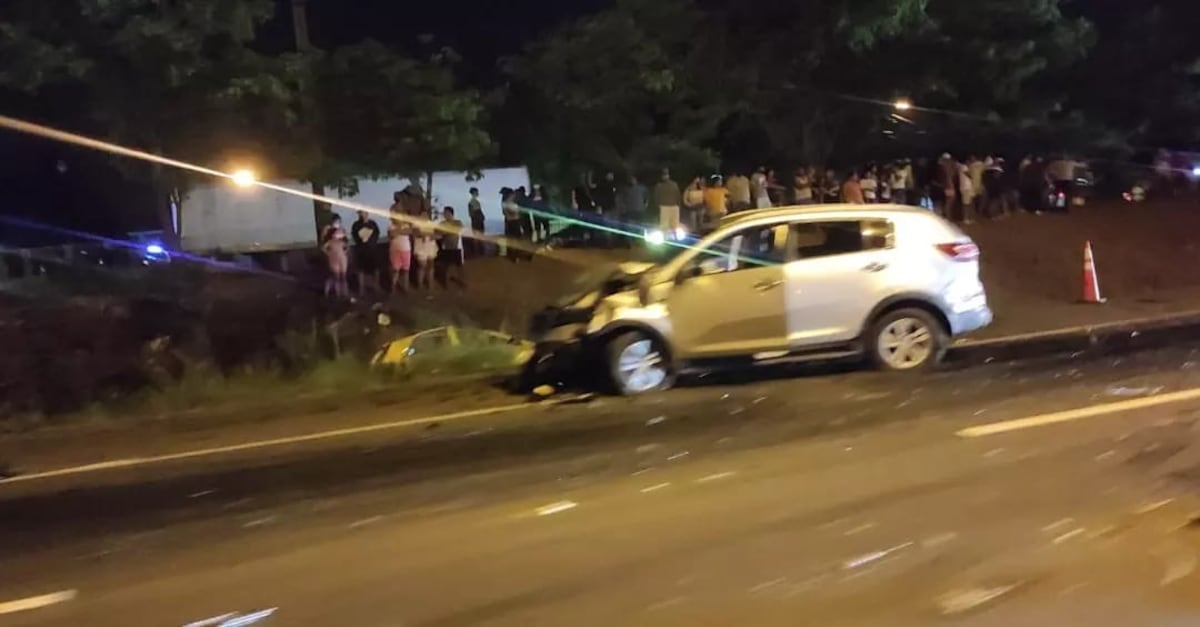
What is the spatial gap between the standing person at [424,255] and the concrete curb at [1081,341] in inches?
330

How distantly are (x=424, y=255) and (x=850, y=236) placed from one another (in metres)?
9.00

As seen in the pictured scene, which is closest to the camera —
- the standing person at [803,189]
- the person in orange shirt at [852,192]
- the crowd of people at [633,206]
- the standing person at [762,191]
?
the crowd of people at [633,206]

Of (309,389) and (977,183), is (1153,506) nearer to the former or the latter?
(309,389)

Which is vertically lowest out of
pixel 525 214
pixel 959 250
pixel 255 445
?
pixel 255 445

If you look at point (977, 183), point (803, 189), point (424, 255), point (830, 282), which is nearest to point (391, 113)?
point (424, 255)

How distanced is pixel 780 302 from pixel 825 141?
56.1 feet

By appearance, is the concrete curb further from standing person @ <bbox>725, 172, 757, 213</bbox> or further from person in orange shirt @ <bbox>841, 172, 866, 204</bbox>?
standing person @ <bbox>725, 172, 757, 213</bbox>

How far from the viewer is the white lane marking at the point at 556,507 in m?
7.56

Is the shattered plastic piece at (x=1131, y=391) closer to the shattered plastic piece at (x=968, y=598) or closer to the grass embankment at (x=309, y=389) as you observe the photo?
the shattered plastic piece at (x=968, y=598)

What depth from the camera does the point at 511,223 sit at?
23.1m

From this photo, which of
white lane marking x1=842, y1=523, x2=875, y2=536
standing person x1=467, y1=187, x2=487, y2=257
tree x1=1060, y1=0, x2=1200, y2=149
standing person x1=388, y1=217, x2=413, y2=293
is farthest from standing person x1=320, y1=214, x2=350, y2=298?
tree x1=1060, y1=0, x2=1200, y2=149

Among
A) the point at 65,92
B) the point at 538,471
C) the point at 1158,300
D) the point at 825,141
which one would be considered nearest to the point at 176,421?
the point at 538,471

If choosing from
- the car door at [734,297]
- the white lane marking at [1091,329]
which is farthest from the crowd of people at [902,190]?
the car door at [734,297]

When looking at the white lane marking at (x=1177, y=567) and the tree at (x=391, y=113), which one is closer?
the white lane marking at (x=1177, y=567)
